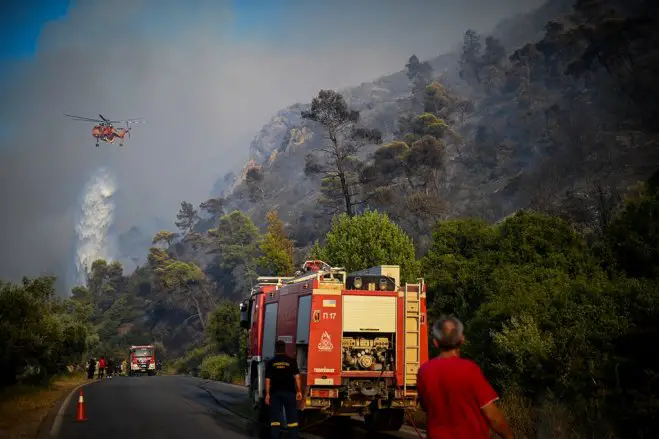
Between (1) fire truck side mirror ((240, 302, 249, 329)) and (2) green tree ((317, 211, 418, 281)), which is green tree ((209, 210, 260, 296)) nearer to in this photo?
(2) green tree ((317, 211, 418, 281))

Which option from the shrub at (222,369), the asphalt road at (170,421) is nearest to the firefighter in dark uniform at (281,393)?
the asphalt road at (170,421)

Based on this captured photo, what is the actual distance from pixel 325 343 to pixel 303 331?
2.33 feet

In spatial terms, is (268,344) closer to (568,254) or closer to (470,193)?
(568,254)

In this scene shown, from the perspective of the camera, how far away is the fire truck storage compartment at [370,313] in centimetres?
1491

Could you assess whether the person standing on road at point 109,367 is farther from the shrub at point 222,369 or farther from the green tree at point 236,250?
the green tree at point 236,250

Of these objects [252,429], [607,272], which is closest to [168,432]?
[252,429]

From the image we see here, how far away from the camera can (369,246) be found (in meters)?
36.6

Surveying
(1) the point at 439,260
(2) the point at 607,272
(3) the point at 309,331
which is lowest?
(3) the point at 309,331

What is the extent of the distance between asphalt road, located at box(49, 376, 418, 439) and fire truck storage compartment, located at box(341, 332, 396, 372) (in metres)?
1.52

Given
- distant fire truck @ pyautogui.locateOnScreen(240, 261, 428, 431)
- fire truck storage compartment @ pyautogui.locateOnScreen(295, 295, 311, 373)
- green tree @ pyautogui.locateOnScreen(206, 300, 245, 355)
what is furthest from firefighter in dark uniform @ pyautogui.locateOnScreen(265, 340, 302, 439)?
green tree @ pyautogui.locateOnScreen(206, 300, 245, 355)

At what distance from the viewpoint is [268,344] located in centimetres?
1819

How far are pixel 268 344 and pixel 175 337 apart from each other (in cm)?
10272

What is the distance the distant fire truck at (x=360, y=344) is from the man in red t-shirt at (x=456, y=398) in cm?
924

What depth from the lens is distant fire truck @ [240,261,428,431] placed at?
1459 centimetres
